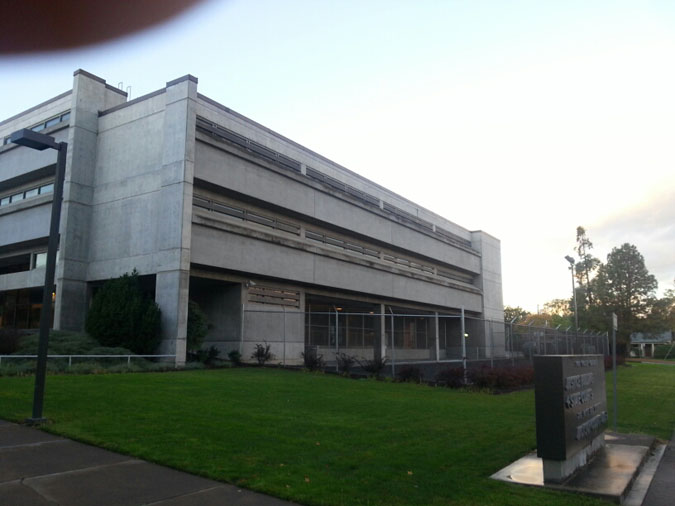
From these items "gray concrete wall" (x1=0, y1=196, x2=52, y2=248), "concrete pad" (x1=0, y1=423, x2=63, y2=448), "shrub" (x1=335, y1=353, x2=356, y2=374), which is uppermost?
"gray concrete wall" (x1=0, y1=196, x2=52, y2=248)

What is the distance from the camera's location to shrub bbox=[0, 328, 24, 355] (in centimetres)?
2264

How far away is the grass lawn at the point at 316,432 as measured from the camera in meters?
6.65

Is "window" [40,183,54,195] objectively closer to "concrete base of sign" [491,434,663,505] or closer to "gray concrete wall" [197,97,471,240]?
"gray concrete wall" [197,97,471,240]

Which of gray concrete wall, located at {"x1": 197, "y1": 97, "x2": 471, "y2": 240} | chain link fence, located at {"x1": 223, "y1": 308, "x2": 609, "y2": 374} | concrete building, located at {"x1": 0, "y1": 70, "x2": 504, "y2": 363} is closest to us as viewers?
concrete building, located at {"x1": 0, "y1": 70, "x2": 504, "y2": 363}

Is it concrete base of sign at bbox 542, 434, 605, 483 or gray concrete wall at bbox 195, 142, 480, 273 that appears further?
gray concrete wall at bbox 195, 142, 480, 273

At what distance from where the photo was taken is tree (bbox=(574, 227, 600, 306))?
75562 millimetres

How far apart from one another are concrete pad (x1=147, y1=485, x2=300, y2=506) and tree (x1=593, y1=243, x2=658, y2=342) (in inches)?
2815

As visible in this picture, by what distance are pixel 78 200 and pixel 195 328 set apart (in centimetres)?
1044

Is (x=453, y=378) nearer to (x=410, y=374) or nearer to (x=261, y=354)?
(x=410, y=374)

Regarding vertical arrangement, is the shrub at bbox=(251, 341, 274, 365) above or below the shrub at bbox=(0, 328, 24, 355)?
below

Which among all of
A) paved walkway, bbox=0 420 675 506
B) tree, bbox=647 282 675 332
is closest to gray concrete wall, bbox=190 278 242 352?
paved walkway, bbox=0 420 675 506

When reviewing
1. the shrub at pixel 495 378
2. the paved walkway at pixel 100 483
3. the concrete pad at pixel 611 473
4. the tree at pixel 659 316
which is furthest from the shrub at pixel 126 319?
the tree at pixel 659 316

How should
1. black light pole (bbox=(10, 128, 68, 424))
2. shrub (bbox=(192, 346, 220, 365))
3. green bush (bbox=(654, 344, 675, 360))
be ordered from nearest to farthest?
1. black light pole (bbox=(10, 128, 68, 424))
2. shrub (bbox=(192, 346, 220, 365))
3. green bush (bbox=(654, 344, 675, 360))

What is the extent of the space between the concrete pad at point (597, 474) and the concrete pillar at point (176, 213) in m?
19.9
